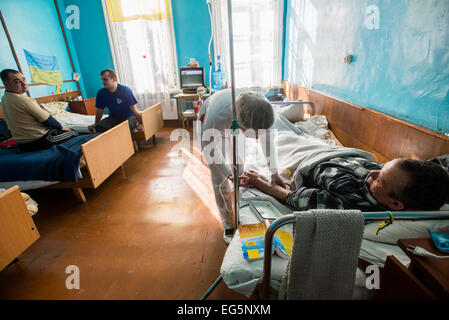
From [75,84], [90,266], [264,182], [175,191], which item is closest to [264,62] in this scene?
[175,191]

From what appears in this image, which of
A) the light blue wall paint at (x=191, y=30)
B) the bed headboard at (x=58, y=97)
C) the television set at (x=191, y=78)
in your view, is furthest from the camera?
the television set at (x=191, y=78)

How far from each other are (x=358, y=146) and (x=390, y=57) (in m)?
0.68

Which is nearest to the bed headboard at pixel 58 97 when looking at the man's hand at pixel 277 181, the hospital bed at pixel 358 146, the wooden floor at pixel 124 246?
the wooden floor at pixel 124 246

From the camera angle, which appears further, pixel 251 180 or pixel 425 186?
pixel 251 180

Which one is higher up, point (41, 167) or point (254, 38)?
point (254, 38)

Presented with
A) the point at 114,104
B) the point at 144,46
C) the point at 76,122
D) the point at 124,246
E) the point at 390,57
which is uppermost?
the point at 144,46

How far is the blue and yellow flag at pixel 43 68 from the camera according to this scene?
3.51 metres

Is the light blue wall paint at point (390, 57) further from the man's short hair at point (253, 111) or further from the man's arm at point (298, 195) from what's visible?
the man's short hair at point (253, 111)

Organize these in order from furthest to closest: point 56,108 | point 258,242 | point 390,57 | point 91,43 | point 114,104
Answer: point 91,43 < point 56,108 < point 114,104 < point 390,57 < point 258,242

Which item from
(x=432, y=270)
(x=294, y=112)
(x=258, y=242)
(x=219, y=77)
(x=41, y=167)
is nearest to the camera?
(x=432, y=270)

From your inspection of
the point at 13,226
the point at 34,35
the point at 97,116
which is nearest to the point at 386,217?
the point at 13,226

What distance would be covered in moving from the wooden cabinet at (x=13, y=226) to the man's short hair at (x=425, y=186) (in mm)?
2058

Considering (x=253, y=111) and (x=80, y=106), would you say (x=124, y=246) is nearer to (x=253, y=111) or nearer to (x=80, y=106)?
(x=253, y=111)

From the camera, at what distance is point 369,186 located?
1061mm
